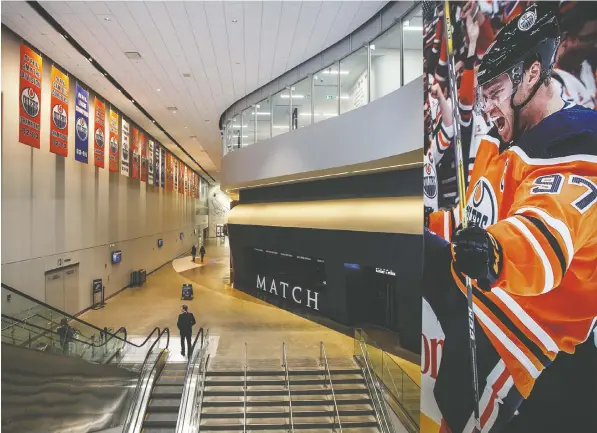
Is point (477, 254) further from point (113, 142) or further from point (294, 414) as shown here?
point (113, 142)

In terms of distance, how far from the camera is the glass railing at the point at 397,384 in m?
6.79

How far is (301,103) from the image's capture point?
492 inches

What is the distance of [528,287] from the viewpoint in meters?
3.20

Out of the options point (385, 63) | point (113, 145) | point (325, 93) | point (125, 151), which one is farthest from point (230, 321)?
point (125, 151)

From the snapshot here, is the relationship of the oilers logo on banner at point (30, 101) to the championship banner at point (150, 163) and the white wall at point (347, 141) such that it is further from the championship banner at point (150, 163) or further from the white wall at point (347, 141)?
the championship banner at point (150, 163)

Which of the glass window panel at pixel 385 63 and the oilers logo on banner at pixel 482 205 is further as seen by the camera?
the glass window panel at pixel 385 63

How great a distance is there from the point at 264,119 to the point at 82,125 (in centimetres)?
606

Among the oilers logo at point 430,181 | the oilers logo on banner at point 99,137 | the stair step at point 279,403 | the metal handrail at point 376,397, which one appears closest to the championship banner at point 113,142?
the oilers logo on banner at point 99,137

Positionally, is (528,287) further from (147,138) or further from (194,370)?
(147,138)

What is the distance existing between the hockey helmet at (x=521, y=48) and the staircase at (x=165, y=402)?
7.61m

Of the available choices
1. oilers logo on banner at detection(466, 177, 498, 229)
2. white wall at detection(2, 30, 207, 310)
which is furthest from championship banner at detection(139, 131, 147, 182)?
oilers logo on banner at detection(466, 177, 498, 229)

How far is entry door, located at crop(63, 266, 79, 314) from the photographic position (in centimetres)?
1295

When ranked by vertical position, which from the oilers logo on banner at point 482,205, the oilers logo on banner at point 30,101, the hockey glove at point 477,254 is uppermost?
the oilers logo on banner at point 30,101

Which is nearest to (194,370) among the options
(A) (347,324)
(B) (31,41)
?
(A) (347,324)
